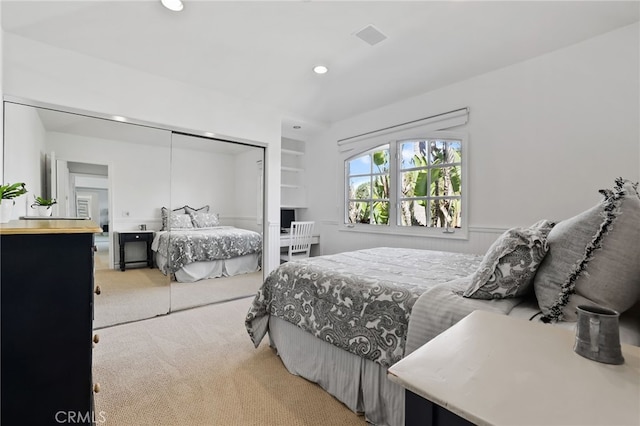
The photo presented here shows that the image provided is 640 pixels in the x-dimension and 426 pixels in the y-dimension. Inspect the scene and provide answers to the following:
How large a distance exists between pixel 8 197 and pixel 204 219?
6.21ft

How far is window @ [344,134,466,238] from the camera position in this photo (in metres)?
3.34

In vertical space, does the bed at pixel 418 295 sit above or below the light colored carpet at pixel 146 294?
above

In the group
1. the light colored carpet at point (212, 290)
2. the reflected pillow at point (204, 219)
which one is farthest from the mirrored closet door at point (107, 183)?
the reflected pillow at point (204, 219)

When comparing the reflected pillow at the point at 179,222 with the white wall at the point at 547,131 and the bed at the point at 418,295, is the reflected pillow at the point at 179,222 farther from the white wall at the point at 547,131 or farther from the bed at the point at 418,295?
the white wall at the point at 547,131

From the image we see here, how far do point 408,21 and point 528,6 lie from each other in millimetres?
846

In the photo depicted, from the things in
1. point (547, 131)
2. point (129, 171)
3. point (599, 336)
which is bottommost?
point (599, 336)

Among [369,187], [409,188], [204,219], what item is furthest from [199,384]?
[369,187]

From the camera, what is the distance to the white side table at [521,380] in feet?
1.61

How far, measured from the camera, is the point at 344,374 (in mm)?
1717

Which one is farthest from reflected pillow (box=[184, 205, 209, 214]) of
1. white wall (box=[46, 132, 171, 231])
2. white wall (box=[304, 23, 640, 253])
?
white wall (box=[304, 23, 640, 253])

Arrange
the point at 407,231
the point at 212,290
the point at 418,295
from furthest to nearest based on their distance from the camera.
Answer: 1. the point at 407,231
2. the point at 212,290
3. the point at 418,295

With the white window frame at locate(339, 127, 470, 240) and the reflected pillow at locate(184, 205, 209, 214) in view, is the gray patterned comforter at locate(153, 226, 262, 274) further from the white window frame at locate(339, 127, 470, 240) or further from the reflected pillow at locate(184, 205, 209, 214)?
the white window frame at locate(339, 127, 470, 240)

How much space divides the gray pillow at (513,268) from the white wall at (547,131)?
177cm

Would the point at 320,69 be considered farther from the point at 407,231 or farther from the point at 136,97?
the point at 407,231
